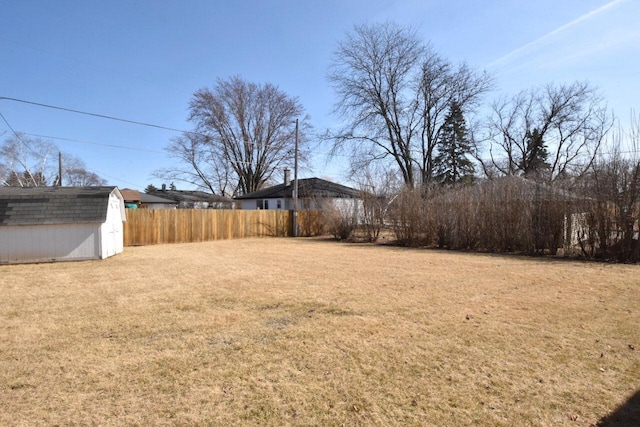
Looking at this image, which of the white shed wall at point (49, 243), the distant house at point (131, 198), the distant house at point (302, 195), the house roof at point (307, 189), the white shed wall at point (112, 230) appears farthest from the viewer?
the distant house at point (131, 198)

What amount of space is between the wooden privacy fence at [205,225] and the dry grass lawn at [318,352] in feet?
34.1

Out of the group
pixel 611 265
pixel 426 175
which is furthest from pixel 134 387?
pixel 426 175

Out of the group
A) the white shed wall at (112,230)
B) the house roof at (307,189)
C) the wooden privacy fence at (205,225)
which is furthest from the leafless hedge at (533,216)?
the house roof at (307,189)

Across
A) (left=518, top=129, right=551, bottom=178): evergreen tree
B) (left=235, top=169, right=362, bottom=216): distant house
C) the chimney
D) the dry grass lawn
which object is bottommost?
the dry grass lawn

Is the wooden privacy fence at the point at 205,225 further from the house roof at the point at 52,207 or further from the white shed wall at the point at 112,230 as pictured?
the house roof at the point at 52,207

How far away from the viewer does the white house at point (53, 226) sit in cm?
1173

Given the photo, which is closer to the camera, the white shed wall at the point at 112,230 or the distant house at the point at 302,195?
the white shed wall at the point at 112,230

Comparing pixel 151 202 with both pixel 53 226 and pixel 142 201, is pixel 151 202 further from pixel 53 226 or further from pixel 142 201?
pixel 53 226

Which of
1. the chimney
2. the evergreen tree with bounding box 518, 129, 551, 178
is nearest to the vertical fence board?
the chimney

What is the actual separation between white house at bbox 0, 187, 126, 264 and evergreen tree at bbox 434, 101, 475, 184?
28450 millimetres

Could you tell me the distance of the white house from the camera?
38.5 ft

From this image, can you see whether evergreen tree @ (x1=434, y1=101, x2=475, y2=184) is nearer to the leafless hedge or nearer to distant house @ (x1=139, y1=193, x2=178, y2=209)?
the leafless hedge

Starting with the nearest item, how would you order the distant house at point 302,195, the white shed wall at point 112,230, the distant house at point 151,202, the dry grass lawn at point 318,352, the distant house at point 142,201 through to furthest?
the dry grass lawn at point 318,352 → the white shed wall at point 112,230 → the distant house at point 302,195 → the distant house at point 142,201 → the distant house at point 151,202

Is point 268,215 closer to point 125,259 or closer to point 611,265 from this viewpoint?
point 125,259
